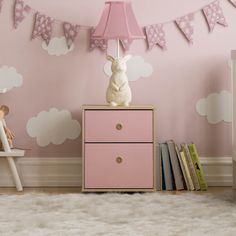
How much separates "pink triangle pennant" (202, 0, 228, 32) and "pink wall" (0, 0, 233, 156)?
0.11 ft

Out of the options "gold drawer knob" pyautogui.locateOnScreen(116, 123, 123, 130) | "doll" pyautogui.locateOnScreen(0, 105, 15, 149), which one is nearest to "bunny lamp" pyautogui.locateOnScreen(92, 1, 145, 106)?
"gold drawer knob" pyautogui.locateOnScreen(116, 123, 123, 130)

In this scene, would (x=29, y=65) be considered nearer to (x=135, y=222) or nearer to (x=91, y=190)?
(x=91, y=190)

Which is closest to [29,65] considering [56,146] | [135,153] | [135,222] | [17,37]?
[17,37]

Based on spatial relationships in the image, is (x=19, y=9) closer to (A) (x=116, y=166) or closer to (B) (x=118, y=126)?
(B) (x=118, y=126)

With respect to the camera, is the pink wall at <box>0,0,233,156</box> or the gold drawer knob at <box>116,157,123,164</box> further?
the pink wall at <box>0,0,233,156</box>

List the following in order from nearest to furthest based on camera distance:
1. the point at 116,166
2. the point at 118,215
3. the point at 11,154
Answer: the point at 118,215
the point at 116,166
the point at 11,154

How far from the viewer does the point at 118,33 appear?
9.60 ft

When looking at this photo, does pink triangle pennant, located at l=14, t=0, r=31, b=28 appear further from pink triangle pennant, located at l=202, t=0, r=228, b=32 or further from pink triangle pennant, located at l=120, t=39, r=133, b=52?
pink triangle pennant, located at l=202, t=0, r=228, b=32

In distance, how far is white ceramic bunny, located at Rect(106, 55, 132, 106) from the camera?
296 centimetres

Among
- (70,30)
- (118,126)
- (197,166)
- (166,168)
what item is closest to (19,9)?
(70,30)

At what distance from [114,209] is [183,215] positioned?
1.04ft

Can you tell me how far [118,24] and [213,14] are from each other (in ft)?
1.98

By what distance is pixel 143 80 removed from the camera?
3.21m

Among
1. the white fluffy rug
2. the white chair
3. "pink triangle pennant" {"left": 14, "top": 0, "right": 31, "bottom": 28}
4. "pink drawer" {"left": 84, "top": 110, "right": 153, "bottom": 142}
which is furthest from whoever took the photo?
"pink triangle pennant" {"left": 14, "top": 0, "right": 31, "bottom": 28}
